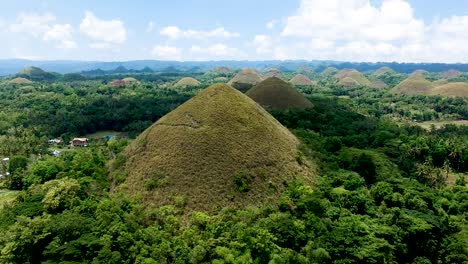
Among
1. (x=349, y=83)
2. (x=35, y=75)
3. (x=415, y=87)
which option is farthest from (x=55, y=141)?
(x=35, y=75)

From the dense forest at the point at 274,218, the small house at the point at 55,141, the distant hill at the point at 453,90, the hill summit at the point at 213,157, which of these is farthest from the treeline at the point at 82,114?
the distant hill at the point at 453,90

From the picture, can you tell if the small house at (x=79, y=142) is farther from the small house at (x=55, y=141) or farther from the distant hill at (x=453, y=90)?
the distant hill at (x=453, y=90)

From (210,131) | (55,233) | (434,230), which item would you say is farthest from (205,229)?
(434,230)

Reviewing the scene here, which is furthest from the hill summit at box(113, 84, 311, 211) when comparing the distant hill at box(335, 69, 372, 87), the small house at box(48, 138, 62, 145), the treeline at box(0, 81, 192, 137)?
the distant hill at box(335, 69, 372, 87)

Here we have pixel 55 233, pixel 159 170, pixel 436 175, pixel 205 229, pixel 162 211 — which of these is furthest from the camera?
pixel 436 175

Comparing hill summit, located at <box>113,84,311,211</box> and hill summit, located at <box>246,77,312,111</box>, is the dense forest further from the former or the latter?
hill summit, located at <box>246,77,312,111</box>

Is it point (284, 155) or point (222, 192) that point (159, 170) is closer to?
point (222, 192)
